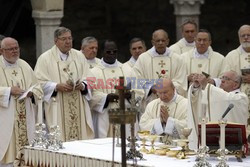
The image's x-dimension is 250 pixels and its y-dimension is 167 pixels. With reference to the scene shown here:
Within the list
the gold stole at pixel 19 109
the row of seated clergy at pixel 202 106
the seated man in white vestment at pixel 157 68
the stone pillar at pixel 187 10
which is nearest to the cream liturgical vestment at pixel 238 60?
the seated man in white vestment at pixel 157 68

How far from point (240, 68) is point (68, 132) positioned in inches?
92.8

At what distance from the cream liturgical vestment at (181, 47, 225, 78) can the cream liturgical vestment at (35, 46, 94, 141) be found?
1.41 m

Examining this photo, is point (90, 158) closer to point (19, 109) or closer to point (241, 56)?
point (19, 109)

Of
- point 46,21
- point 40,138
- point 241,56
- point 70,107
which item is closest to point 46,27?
point 46,21

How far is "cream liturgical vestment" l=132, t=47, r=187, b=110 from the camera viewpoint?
14.7 metres

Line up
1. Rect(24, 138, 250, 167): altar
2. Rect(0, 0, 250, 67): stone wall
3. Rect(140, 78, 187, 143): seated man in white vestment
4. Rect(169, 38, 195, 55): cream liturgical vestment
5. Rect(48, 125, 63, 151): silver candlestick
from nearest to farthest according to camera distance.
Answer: Rect(24, 138, 250, 167): altar < Rect(48, 125, 63, 151): silver candlestick < Rect(140, 78, 187, 143): seated man in white vestment < Rect(169, 38, 195, 55): cream liturgical vestment < Rect(0, 0, 250, 67): stone wall

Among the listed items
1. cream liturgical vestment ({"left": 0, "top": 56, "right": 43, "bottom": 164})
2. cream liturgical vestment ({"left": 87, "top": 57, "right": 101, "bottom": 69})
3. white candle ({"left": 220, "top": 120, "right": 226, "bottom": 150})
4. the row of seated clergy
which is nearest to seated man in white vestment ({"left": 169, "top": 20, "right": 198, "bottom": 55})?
cream liturgical vestment ({"left": 87, "top": 57, "right": 101, "bottom": 69})

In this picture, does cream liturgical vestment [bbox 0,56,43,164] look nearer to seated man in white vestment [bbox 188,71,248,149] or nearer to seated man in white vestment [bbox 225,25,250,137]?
seated man in white vestment [bbox 225,25,250,137]

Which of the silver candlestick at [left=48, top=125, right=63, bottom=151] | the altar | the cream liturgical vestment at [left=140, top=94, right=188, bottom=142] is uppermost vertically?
the cream liturgical vestment at [left=140, top=94, right=188, bottom=142]

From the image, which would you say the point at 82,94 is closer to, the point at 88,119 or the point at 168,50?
the point at 88,119

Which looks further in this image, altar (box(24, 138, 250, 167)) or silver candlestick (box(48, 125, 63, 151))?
silver candlestick (box(48, 125, 63, 151))

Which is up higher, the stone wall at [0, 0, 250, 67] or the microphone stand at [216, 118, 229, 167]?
the stone wall at [0, 0, 250, 67]

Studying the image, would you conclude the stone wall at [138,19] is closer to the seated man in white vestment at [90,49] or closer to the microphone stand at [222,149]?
the seated man in white vestment at [90,49]

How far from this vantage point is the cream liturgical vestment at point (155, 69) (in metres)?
14.7
